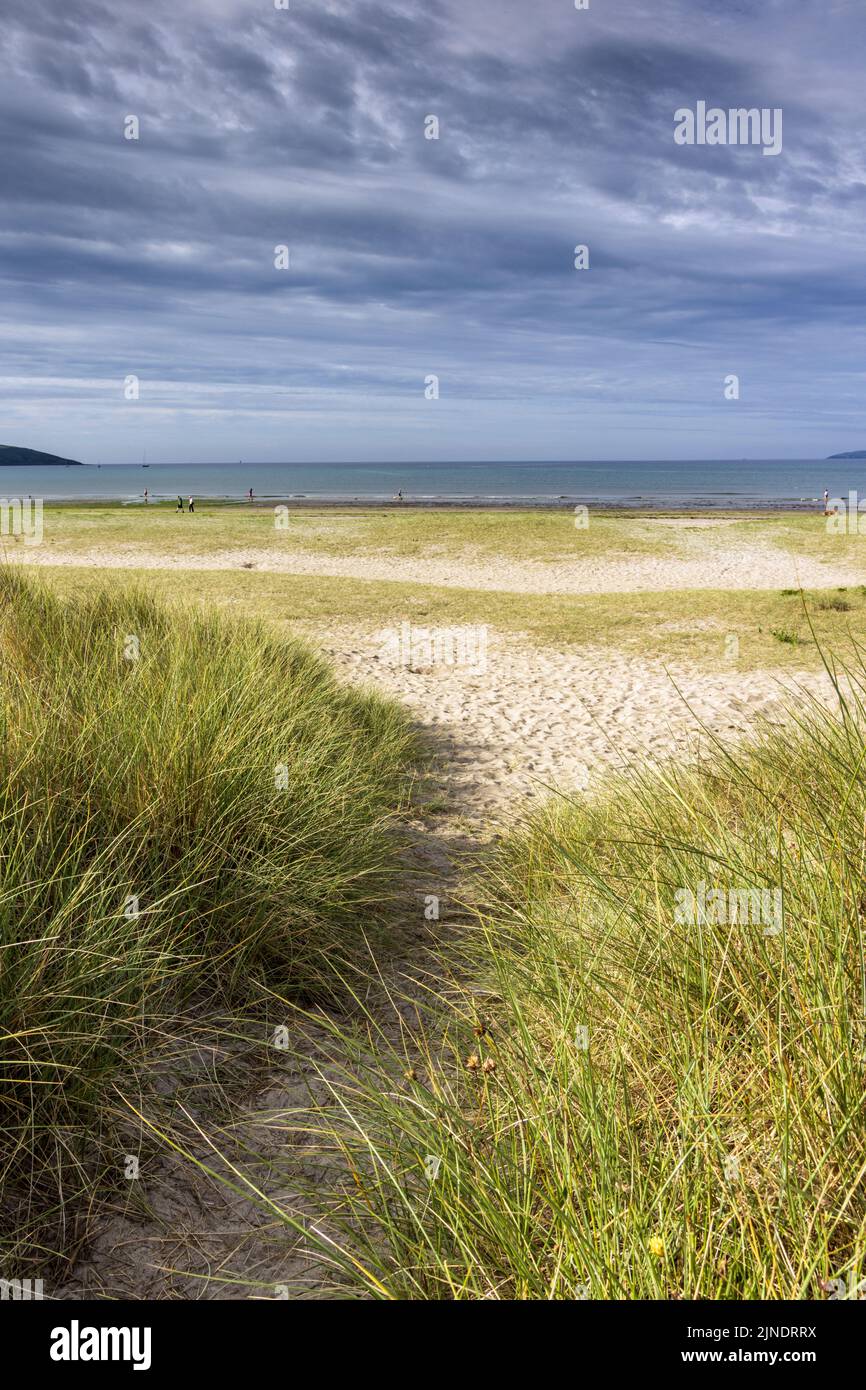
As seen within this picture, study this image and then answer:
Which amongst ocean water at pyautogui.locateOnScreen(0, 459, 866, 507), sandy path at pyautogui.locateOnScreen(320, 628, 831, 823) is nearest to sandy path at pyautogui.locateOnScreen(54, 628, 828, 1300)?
sandy path at pyautogui.locateOnScreen(320, 628, 831, 823)

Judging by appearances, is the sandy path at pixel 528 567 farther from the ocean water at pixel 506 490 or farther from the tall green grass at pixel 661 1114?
the ocean water at pixel 506 490

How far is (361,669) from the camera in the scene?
11148 millimetres

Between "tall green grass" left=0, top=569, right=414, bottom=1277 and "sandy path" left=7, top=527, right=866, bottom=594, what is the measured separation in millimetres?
15676

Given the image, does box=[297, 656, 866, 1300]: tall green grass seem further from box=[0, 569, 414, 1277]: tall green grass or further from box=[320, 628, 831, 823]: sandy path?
box=[320, 628, 831, 823]: sandy path

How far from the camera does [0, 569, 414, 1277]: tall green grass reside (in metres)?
2.58

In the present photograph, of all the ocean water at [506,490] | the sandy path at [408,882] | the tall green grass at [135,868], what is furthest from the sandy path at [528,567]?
the ocean water at [506,490]

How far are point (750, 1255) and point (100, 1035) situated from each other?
1945 millimetres

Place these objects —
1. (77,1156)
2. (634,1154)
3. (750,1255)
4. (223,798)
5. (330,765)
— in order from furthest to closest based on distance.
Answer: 1. (330,765)
2. (223,798)
3. (77,1156)
4. (634,1154)
5. (750,1255)

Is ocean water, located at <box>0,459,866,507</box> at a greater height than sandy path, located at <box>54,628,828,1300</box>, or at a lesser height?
greater

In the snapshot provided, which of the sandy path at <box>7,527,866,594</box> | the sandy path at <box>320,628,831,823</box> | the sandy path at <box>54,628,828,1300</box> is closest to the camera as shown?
the sandy path at <box>54,628,828,1300</box>

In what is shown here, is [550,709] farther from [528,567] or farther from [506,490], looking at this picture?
[506,490]

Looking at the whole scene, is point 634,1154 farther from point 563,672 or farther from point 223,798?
point 563,672

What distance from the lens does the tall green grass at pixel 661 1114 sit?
1.77 m
